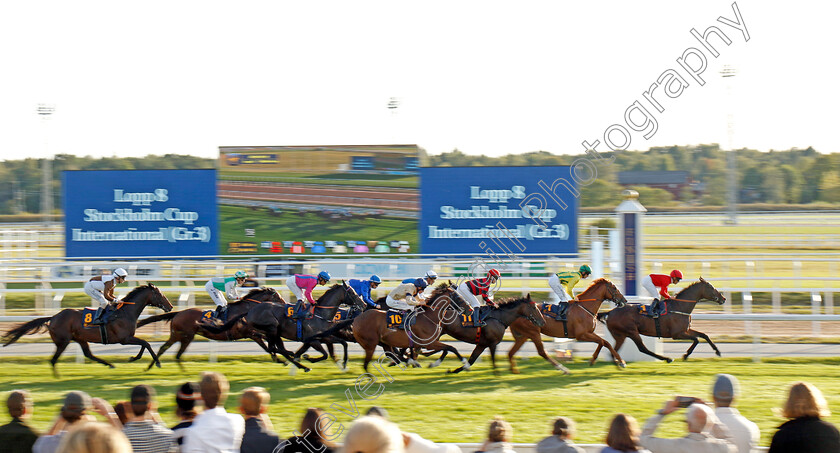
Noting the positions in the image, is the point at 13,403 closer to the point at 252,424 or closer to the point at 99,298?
the point at 252,424

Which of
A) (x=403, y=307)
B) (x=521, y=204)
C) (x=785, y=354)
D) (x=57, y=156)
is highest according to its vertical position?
(x=57, y=156)

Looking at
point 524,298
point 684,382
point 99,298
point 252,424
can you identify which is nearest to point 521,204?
point 524,298

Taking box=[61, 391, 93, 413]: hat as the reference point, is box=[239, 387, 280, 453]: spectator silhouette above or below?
below

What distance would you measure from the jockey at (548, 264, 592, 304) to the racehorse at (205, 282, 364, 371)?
8.65 feet

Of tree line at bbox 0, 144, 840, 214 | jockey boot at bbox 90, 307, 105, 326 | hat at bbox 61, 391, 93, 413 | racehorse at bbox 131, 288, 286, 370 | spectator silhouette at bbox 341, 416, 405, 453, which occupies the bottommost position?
racehorse at bbox 131, 288, 286, 370

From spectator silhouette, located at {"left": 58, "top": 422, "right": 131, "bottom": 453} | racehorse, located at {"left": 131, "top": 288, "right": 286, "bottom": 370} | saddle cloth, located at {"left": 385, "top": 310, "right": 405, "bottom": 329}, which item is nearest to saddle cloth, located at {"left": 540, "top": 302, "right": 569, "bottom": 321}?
saddle cloth, located at {"left": 385, "top": 310, "right": 405, "bottom": 329}

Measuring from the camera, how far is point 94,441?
90.4 inches

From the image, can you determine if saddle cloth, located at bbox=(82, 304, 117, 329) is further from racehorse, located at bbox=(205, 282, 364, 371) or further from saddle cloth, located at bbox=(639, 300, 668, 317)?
saddle cloth, located at bbox=(639, 300, 668, 317)

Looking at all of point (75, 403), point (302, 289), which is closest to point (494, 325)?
point (302, 289)

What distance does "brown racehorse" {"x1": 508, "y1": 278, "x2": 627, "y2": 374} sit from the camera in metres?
9.65

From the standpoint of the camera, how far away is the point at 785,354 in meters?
10.4

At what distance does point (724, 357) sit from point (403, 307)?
173 inches

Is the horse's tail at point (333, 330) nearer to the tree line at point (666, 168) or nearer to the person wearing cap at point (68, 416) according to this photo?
the person wearing cap at point (68, 416)

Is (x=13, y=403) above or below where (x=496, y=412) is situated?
above
